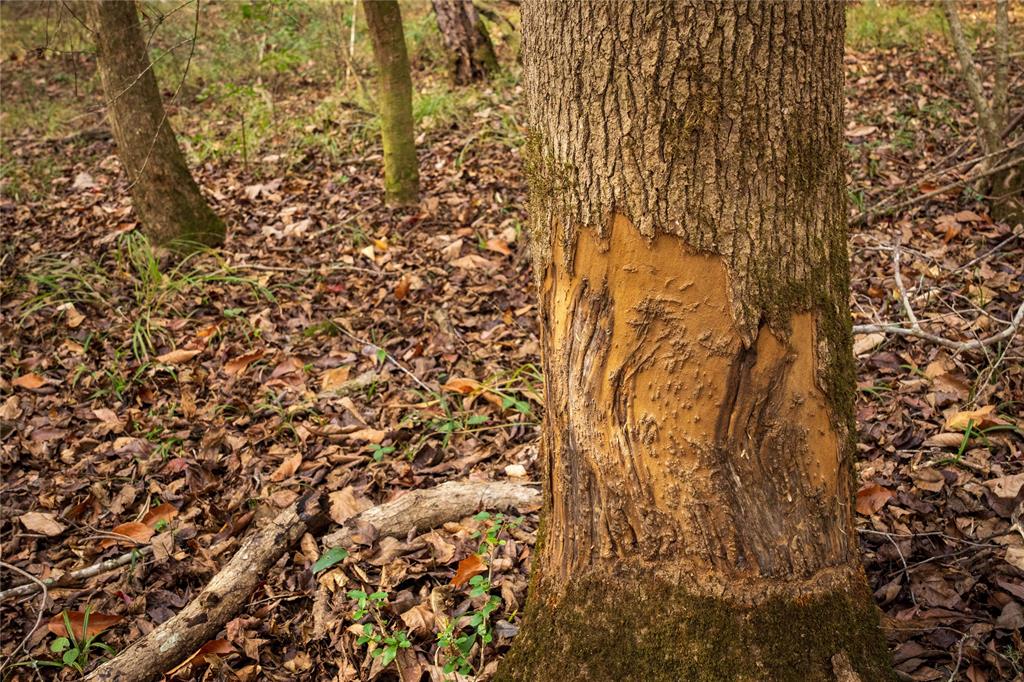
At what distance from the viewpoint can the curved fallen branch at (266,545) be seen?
266cm

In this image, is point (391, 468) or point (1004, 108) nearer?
point (391, 468)

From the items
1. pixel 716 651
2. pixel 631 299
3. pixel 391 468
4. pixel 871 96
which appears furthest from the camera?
pixel 871 96

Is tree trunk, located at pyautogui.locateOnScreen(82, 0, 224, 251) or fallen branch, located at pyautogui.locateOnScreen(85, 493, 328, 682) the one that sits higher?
tree trunk, located at pyautogui.locateOnScreen(82, 0, 224, 251)

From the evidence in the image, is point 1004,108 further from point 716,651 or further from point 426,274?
point 716,651

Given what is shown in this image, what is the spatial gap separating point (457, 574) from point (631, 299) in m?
1.39

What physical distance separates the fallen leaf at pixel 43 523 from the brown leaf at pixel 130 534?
242mm

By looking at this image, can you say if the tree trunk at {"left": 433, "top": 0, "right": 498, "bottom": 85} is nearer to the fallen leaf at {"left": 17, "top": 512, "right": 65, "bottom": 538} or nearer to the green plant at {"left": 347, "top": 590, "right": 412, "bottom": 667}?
the fallen leaf at {"left": 17, "top": 512, "right": 65, "bottom": 538}

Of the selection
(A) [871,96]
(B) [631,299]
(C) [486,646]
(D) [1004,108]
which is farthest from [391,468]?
(A) [871,96]

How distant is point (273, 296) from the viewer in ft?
16.6

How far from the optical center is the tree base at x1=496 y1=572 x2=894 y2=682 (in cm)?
195

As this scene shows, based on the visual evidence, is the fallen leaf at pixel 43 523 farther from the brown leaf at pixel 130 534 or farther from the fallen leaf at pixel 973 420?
the fallen leaf at pixel 973 420

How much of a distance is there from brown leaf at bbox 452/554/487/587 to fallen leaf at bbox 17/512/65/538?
6.21 ft

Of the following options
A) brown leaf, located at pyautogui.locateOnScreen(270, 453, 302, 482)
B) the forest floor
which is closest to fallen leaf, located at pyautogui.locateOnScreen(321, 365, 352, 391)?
the forest floor

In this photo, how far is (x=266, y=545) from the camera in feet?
9.87
